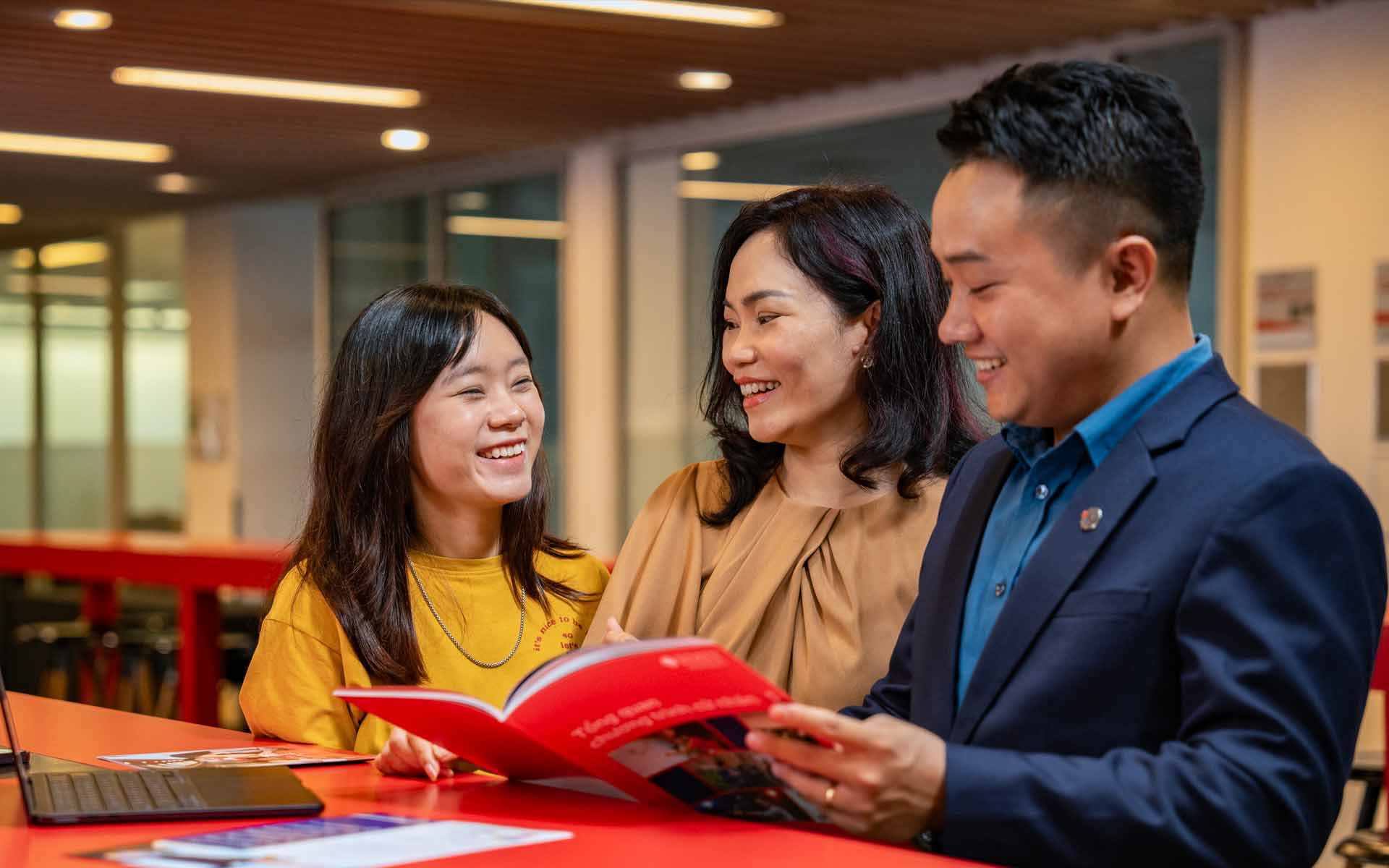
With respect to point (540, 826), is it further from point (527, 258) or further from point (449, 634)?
point (527, 258)

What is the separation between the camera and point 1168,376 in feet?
5.32

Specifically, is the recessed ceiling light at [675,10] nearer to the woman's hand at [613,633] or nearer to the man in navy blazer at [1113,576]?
the woman's hand at [613,633]

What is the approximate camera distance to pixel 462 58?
724 centimetres

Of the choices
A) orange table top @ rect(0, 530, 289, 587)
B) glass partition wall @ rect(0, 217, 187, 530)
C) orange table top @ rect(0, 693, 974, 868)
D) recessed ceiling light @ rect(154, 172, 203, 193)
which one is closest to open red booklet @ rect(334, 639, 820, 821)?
orange table top @ rect(0, 693, 974, 868)

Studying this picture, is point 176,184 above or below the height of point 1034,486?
above

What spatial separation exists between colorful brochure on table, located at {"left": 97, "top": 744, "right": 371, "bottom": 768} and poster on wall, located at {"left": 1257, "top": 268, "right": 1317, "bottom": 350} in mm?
5026

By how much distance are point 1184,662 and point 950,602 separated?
31 centimetres

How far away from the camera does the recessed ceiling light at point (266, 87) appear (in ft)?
24.7

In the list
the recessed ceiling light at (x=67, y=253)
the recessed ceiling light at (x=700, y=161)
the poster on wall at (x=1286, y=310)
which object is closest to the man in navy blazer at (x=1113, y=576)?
the poster on wall at (x=1286, y=310)

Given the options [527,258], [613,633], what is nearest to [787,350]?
[613,633]

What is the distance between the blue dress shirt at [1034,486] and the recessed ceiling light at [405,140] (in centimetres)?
778

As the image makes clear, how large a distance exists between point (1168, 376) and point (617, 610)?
1061 mm

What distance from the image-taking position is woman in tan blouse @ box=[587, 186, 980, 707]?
2350mm

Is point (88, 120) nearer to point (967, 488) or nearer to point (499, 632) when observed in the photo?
point (499, 632)
